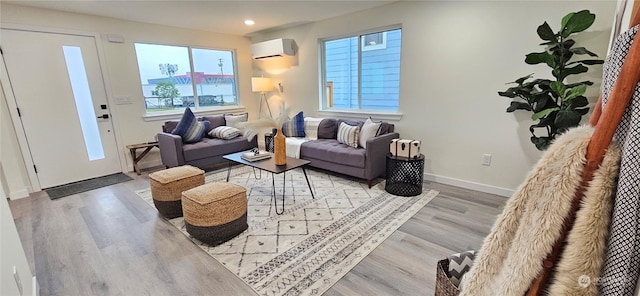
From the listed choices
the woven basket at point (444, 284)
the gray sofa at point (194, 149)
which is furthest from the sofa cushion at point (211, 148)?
the woven basket at point (444, 284)

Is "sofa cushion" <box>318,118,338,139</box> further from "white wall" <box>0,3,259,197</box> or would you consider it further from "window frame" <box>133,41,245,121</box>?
"white wall" <box>0,3,259,197</box>

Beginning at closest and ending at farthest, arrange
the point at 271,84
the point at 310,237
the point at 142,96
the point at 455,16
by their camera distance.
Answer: the point at 310,237
the point at 455,16
the point at 142,96
the point at 271,84

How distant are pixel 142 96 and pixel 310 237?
3.69 m

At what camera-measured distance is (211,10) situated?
3.61 metres

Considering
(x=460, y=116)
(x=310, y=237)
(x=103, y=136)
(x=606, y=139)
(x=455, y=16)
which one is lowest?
(x=310, y=237)

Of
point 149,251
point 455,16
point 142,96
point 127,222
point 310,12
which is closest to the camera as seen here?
point 149,251

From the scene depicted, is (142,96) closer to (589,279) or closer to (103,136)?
(103,136)

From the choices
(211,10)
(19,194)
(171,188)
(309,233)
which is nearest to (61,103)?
(19,194)

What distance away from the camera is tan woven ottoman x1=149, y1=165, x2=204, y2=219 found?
98.3 inches

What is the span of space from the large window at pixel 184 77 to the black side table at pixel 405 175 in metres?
3.66

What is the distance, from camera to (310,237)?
2236mm

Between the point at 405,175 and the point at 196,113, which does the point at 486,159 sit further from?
the point at 196,113

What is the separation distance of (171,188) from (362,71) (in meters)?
2.97

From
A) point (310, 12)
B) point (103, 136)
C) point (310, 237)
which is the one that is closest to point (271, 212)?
point (310, 237)
